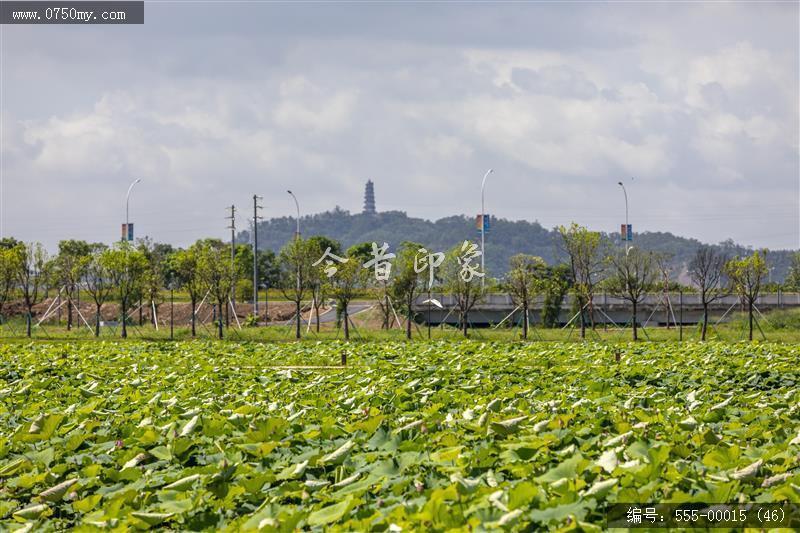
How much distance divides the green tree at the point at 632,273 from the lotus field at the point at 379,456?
27787mm

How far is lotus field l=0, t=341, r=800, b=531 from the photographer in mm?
4754

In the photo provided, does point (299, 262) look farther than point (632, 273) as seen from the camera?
No

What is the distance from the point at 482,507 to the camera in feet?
14.9

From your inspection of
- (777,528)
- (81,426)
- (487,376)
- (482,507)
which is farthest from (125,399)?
(777,528)

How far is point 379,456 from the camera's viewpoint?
239 inches

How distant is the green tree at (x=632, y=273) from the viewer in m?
38.2

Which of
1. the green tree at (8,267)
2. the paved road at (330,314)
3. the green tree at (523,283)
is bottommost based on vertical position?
the paved road at (330,314)

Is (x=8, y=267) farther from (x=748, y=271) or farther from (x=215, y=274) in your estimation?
(x=748, y=271)

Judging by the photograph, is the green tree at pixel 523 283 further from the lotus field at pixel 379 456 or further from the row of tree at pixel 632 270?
the lotus field at pixel 379 456

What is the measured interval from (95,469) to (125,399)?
409cm

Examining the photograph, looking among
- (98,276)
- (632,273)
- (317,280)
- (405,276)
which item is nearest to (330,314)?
(317,280)

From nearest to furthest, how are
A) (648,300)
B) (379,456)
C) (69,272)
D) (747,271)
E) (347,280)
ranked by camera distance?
(379,456) → (747,271) → (347,280) → (69,272) → (648,300)

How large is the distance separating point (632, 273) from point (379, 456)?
1463 inches

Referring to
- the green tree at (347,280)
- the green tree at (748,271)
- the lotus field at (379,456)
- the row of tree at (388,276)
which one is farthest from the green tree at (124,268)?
the lotus field at (379,456)
